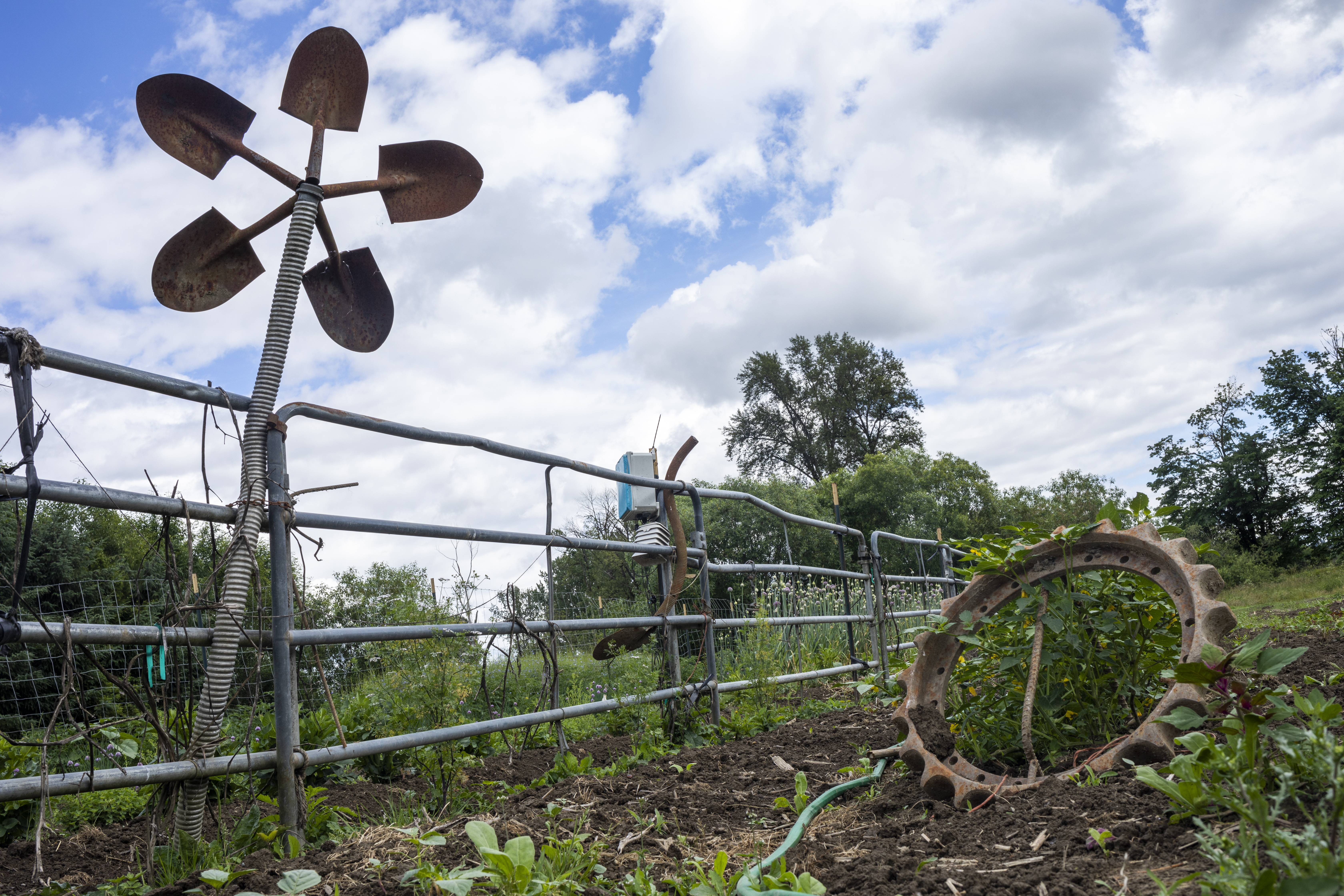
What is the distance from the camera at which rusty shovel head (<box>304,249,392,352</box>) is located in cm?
322

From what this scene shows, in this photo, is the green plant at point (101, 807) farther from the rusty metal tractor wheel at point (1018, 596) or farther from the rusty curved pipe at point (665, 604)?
the rusty metal tractor wheel at point (1018, 596)

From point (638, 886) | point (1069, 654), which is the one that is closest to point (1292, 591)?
point (1069, 654)

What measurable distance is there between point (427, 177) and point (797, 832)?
2.72 metres

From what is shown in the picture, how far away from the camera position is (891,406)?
33844 millimetres

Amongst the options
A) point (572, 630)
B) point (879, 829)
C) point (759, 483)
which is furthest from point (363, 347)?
point (759, 483)

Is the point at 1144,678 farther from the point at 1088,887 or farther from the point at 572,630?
the point at 572,630

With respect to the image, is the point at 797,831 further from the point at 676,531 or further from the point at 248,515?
the point at 676,531

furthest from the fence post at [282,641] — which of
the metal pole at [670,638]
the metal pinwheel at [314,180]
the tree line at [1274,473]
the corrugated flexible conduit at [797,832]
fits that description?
the tree line at [1274,473]

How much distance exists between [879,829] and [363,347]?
2.55 meters

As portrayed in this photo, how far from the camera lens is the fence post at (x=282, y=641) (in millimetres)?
2412

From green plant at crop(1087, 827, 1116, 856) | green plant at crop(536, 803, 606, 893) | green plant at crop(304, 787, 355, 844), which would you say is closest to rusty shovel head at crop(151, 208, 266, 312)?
green plant at crop(304, 787, 355, 844)

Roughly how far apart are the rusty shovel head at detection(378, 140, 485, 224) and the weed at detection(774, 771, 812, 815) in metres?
2.52

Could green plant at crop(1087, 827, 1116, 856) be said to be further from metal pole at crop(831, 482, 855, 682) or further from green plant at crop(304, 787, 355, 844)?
metal pole at crop(831, 482, 855, 682)

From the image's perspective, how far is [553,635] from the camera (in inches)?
134
